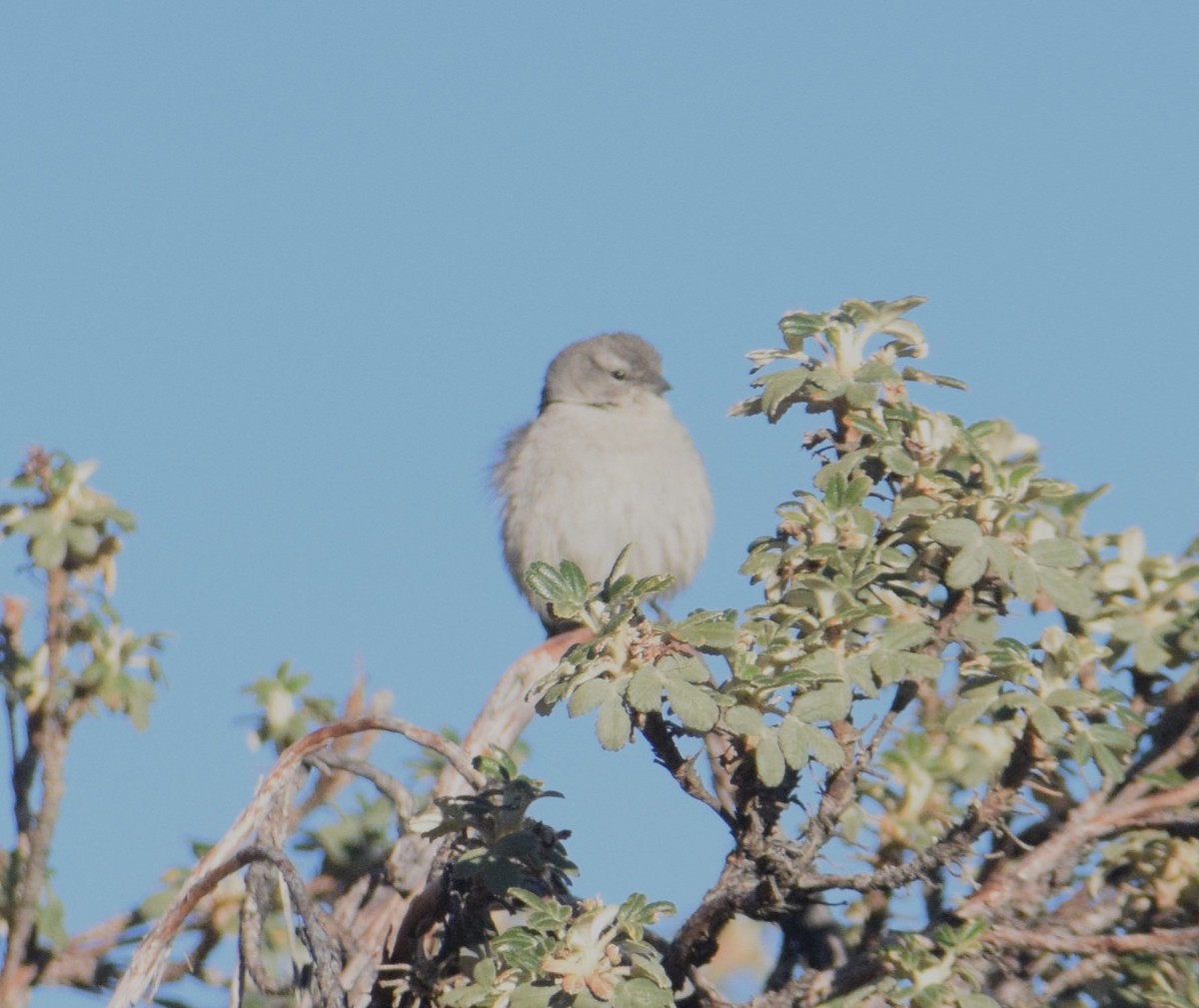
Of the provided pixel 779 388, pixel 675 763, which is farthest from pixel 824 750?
pixel 779 388

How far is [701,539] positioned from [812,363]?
152 inches

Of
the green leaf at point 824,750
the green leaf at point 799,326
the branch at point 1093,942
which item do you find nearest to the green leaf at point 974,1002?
the branch at point 1093,942

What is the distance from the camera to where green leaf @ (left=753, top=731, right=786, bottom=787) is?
103 inches

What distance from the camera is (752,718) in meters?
2.65

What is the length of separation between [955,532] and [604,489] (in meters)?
4.03

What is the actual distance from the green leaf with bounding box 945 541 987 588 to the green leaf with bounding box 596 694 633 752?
73 cm

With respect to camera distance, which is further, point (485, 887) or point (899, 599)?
Result: point (899, 599)

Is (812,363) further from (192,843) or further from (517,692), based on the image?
(192,843)

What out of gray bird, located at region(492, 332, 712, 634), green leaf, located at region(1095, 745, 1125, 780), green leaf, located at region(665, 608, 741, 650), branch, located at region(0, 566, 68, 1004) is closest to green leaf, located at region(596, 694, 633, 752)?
green leaf, located at region(665, 608, 741, 650)

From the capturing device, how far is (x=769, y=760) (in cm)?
263

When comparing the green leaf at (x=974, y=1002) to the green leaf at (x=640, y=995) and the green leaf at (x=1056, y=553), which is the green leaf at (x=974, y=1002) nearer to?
the green leaf at (x=640, y=995)

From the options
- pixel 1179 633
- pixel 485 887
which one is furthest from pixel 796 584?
pixel 1179 633

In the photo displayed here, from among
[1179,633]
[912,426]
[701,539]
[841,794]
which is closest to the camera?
[841,794]

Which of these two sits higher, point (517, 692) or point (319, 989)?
point (517, 692)
